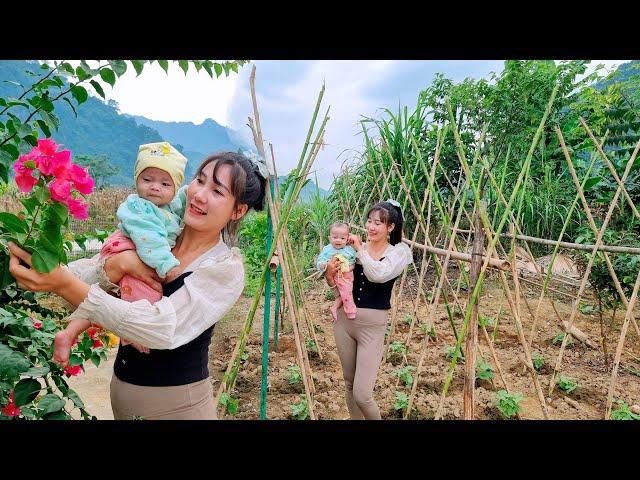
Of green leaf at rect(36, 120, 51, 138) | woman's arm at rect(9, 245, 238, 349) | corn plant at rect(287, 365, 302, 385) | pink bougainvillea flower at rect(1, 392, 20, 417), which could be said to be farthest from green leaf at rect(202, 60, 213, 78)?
corn plant at rect(287, 365, 302, 385)

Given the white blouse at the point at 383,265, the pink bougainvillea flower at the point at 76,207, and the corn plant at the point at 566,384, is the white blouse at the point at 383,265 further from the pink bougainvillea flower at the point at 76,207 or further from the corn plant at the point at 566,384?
the corn plant at the point at 566,384

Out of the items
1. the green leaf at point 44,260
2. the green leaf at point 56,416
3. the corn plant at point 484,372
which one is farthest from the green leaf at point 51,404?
the corn plant at point 484,372

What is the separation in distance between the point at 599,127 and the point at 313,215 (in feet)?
12.9

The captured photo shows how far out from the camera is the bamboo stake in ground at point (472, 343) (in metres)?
2.37

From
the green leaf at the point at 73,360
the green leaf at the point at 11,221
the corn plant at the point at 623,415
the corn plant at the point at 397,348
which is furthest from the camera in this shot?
the corn plant at the point at 397,348

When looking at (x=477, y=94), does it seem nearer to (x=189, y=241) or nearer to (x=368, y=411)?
(x=368, y=411)

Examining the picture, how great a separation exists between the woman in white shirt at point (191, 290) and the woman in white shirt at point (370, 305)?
1.35m

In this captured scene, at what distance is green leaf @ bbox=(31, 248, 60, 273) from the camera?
90 centimetres

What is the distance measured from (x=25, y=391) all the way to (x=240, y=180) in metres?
0.73

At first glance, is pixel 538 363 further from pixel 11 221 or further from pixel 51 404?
pixel 11 221

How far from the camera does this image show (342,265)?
107 inches

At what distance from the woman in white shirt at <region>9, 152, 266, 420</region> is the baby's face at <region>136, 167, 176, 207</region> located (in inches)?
4.0

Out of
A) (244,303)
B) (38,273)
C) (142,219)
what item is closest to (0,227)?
(38,273)

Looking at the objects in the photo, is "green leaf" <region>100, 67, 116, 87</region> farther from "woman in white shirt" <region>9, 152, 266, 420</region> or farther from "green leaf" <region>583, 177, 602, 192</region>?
"green leaf" <region>583, 177, 602, 192</region>
